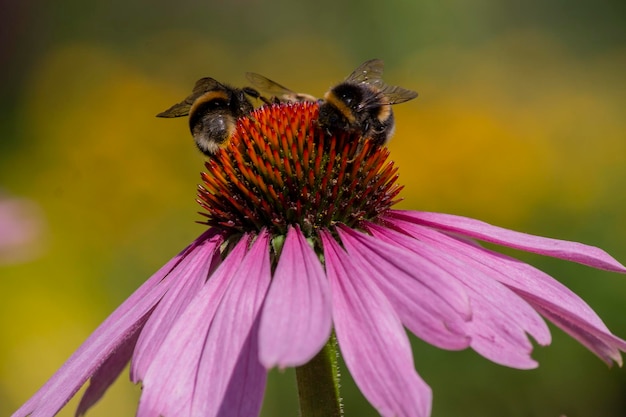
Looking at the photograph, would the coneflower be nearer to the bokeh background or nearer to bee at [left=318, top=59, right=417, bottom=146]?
bee at [left=318, top=59, right=417, bottom=146]

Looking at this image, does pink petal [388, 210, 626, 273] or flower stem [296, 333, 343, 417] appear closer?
flower stem [296, 333, 343, 417]

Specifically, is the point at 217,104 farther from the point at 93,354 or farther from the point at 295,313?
the point at 295,313

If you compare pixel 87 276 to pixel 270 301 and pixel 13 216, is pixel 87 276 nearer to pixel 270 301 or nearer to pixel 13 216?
pixel 13 216

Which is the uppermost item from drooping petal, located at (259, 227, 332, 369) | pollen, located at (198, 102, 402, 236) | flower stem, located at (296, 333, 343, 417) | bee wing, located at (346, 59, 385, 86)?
bee wing, located at (346, 59, 385, 86)

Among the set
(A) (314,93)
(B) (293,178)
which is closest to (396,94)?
(B) (293,178)

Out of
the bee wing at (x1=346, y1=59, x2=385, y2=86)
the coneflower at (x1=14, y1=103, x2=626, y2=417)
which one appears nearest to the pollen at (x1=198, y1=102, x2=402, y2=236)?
the coneflower at (x1=14, y1=103, x2=626, y2=417)

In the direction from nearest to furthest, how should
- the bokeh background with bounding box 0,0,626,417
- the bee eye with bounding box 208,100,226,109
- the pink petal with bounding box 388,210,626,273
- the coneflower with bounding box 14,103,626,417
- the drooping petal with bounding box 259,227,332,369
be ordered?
the drooping petal with bounding box 259,227,332,369
the coneflower with bounding box 14,103,626,417
the pink petal with bounding box 388,210,626,273
the bee eye with bounding box 208,100,226,109
the bokeh background with bounding box 0,0,626,417

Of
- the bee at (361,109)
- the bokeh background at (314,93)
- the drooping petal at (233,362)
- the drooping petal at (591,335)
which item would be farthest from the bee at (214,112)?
the bokeh background at (314,93)

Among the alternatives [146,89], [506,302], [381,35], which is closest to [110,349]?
[506,302]
